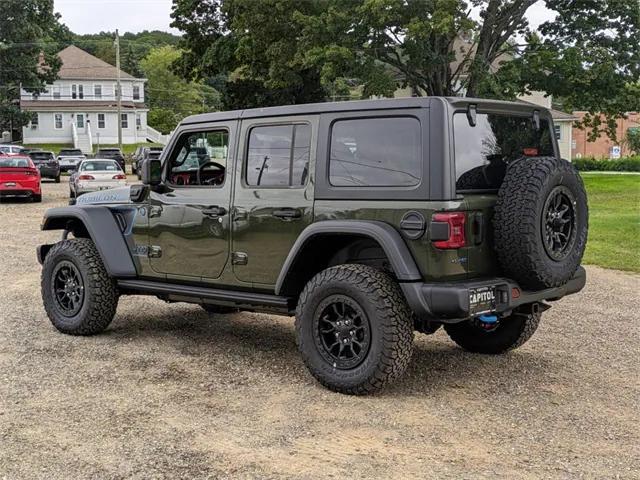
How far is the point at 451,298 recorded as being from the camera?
192 inches

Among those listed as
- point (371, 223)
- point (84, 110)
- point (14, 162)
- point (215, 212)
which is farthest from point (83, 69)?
point (371, 223)

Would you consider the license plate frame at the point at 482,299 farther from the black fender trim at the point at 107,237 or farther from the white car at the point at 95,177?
the white car at the point at 95,177

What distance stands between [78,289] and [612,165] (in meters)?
49.7

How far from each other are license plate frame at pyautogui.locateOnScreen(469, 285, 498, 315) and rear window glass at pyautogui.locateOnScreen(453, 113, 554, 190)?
68 centimetres

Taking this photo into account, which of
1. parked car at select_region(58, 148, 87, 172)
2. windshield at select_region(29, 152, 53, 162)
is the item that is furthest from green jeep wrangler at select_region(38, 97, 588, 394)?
parked car at select_region(58, 148, 87, 172)

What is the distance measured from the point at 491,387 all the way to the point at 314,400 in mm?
1331

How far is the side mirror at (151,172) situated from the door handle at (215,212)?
2.20 feet

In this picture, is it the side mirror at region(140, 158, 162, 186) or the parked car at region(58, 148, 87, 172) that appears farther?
the parked car at region(58, 148, 87, 172)

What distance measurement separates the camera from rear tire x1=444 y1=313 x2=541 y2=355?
20.7 ft

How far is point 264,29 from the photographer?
28266mm

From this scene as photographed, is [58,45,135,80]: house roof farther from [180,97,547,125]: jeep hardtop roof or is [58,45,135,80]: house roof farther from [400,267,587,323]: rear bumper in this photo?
[400,267,587,323]: rear bumper

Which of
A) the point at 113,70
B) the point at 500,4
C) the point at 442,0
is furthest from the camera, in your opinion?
the point at 113,70

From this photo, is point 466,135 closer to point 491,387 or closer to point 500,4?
point 491,387

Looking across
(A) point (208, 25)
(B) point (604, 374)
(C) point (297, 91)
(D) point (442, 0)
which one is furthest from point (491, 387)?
(A) point (208, 25)
